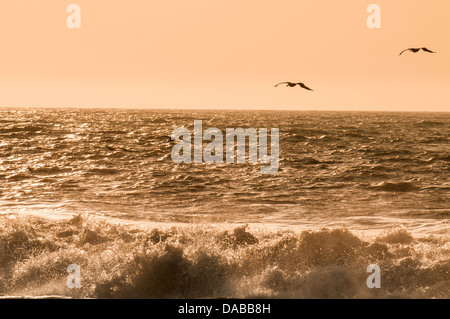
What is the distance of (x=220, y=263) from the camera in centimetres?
1141

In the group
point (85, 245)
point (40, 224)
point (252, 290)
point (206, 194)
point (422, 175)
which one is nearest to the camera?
point (252, 290)

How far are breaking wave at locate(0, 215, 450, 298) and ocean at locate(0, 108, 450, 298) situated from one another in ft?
0.07

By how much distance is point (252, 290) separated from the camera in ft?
34.5

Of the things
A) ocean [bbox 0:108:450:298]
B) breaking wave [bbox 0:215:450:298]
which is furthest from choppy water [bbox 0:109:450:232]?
breaking wave [bbox 0:215:450:298]

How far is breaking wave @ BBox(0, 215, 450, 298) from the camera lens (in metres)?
10.6

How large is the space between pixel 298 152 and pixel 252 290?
837 inches

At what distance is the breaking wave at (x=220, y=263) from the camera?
10578 mm

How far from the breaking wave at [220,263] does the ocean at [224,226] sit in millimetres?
22

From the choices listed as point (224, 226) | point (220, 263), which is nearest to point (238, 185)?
point (224, 226)

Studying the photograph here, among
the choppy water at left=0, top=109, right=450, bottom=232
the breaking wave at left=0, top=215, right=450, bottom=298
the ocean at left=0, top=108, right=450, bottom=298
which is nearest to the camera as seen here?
the breaking wave at left=0, top=215, right=450, bottom=298

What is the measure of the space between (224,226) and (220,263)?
3.03m

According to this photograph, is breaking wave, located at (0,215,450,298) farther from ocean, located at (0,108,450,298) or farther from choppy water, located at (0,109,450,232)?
choppy water, located at (0,109,450,232)
